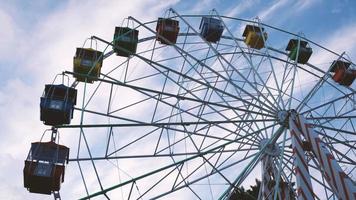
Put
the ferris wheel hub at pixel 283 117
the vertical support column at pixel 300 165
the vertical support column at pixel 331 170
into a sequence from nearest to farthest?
the vertical support column at pixel 331 170 < the vertical support column at pixel 300 165 < the ferris wheel hub at pixel 283 117

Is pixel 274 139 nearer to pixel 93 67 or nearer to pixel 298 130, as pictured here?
pixel 298 130

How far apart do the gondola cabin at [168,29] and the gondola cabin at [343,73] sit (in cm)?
646

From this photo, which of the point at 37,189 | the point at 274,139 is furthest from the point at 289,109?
the point at 37,189

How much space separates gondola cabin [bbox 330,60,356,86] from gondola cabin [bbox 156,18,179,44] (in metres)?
6.46

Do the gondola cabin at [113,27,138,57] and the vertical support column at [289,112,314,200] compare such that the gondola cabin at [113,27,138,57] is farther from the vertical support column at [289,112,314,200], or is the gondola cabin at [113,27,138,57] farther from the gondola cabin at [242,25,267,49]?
the vertical support column at [289,112,314,200]

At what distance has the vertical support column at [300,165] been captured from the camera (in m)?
10.3

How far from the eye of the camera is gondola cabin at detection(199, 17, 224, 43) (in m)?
19.0

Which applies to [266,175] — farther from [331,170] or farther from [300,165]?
[331,170]

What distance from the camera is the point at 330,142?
47.4 feet

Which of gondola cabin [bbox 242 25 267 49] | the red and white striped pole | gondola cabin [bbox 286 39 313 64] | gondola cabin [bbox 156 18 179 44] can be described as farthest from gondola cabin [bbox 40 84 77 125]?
gondola cabin [bbox 286 39 313 64]

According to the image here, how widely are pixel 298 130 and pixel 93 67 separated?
708 cm

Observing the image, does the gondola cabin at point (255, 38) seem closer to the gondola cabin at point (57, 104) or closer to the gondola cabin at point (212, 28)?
the gondola cabin at point (212, 28)

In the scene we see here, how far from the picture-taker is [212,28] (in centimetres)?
1894

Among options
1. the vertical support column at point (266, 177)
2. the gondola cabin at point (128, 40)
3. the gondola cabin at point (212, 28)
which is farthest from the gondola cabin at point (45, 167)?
the gondola cabin at point (212, 28)
